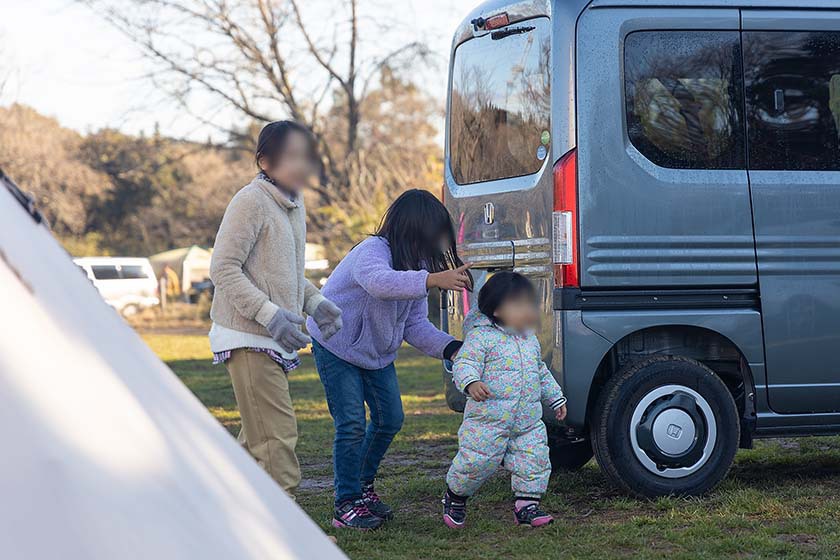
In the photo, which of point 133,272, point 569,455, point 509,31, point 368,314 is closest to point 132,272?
point 133,272

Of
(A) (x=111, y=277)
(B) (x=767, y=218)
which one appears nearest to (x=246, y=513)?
(B) (x=767, y=218)

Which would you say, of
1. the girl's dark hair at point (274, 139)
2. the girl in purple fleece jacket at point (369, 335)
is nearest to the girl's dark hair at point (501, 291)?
the girl in purple fleece jacket at point (369, 335)

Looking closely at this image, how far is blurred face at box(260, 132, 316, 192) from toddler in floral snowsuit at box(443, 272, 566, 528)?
97 cm

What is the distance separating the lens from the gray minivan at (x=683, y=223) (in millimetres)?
5332

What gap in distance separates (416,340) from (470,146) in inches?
61.5

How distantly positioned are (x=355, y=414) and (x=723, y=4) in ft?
8.53

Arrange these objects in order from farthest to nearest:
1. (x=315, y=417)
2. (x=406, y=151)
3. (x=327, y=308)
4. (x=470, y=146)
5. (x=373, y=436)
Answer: (x=406, y=151)
(x=315, y=417)
(x=470, y=146)
(x=373, y=436)
(x=327, y=308)

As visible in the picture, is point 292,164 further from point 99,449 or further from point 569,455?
point 99,449

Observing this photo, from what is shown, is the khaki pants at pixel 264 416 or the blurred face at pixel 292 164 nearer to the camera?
the khaki pants at pixel 264 416

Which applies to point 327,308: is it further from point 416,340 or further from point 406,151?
point 406,151

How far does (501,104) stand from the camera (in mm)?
6059

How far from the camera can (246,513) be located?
74.1 inches

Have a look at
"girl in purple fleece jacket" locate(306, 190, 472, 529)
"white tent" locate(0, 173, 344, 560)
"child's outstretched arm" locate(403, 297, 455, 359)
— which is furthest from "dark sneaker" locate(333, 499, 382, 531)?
"white tent" locate(0, 173, 344, 560)

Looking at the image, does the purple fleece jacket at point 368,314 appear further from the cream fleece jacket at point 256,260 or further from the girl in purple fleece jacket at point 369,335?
the cream fleece jacket at point 256,260
